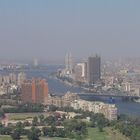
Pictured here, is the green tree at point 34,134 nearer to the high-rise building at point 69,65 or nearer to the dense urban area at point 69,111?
the dense urban area at point 69,111

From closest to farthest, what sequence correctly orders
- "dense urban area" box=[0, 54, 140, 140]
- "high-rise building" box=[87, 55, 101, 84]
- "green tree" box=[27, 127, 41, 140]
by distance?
"green tree" box=[27, 127, 41, 140]
"dense urban area" box=[0, 54, 140, 140]
"high-rise building" box=[87, 55, 101, 84]

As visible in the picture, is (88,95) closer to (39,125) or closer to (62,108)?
(62,108)

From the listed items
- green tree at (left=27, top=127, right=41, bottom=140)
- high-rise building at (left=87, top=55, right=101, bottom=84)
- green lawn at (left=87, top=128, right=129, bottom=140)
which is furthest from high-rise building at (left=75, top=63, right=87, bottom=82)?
green tree at (left=27, top=127, right=41, bottom=140)

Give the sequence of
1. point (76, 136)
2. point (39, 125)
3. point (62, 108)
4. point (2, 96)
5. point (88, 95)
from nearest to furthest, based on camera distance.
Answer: point (76, 136)
point (39, 125)
point (62, 108)
point (2, 96)
point (88, 95)

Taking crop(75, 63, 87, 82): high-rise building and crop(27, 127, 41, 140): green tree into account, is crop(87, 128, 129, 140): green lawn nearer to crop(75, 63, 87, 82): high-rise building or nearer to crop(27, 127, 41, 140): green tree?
crop(27, 127, 41, 140): green tree

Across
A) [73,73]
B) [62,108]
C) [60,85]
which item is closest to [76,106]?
[62,108]
